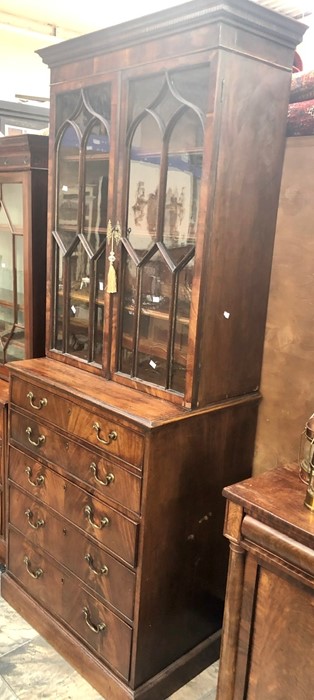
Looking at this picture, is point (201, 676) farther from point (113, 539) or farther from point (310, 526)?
point (310, 526)

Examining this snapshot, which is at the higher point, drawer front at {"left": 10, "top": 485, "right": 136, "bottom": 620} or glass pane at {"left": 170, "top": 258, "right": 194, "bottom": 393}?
glass pane at {"left": 170, "top": 258, "right": 194, "bottom": 393}

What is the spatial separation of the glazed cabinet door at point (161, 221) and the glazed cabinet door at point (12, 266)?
2.03 ft

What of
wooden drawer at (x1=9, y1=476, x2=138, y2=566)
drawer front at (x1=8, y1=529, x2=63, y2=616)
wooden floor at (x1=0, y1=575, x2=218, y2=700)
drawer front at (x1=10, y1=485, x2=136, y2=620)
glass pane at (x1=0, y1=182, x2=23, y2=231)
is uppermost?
glass pane at (x1=0, y1=182, x2=23, y2=231)

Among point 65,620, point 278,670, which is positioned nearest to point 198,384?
point 278,670

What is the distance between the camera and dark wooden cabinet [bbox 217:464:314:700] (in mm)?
1156

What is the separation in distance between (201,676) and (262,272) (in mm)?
1319

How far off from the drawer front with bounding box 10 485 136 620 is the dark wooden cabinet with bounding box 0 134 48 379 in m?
0.60

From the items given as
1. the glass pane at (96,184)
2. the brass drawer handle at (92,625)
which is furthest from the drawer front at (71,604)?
the glass pane at (96,184)

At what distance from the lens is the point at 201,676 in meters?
1.84

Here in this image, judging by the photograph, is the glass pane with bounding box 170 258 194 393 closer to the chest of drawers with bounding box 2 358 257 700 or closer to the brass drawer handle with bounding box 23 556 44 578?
the chest of drawers with bounding box 2 358 257 700

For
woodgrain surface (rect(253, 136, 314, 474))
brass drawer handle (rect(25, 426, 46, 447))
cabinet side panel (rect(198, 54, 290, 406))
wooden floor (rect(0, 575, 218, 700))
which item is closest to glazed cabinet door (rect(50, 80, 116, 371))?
brass drawer handle (rect(25, 426, 46, 447))

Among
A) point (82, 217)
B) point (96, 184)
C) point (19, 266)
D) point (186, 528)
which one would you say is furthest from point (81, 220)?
point (186, 528)

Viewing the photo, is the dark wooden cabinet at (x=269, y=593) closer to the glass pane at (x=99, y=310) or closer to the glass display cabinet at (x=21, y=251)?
the glass pane at (x=99, y=310)

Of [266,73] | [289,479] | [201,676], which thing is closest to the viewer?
[289,479]
